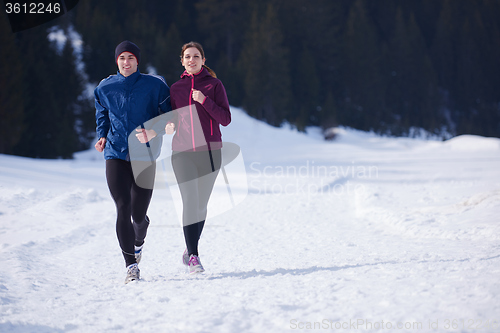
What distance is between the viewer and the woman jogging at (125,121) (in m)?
3.39

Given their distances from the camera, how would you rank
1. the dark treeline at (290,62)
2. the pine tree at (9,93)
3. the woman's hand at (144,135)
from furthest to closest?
the dark treeline at (290,62) < the pine tree at (9,93) < the woman's hand at (144,135)

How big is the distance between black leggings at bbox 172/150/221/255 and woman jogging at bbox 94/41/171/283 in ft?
0.98

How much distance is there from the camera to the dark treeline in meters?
19.2

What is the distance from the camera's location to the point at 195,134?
3529mm

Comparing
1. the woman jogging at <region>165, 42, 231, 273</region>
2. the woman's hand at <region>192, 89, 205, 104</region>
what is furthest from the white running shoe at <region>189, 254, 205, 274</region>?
the woman's hand at <region>192, 89, 205, 104</region>

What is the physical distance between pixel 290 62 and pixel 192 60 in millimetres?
37858

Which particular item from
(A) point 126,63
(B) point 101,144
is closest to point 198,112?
(A) point 126,63

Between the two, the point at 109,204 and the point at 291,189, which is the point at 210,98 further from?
the point at 291,189

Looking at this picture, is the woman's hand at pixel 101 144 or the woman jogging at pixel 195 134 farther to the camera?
the woman jogging at pixel 195 134

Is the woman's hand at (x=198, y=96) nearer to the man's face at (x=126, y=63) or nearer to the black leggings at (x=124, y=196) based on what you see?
the man's face at (x=126, y=63)

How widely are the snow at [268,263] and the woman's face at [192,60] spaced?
161 cm

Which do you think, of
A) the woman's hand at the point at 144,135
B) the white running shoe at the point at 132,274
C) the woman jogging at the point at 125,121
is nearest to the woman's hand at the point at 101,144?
the woman jogging at the point at 125,121

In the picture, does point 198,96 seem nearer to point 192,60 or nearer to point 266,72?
point 192,60

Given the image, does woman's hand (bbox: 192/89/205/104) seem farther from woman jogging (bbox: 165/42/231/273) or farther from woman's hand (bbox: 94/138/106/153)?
woman's hand (bbox: 94/138/106/153)
